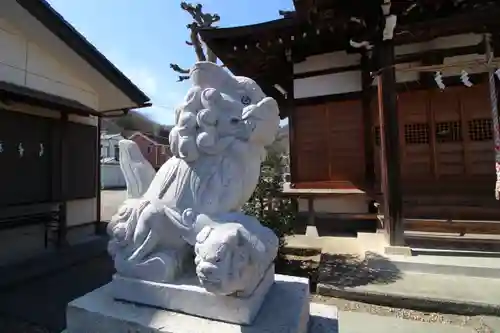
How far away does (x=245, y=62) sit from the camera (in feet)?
22.5

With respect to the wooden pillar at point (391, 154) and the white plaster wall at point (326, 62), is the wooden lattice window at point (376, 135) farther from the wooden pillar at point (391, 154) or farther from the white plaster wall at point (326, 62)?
the wooden pillar at point (391, 154)

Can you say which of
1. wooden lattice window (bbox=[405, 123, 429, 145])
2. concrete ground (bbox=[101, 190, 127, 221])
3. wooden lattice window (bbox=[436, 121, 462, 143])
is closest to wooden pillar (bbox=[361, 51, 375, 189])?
wooden lattice window (bbox=[405, 123, 429, 145])

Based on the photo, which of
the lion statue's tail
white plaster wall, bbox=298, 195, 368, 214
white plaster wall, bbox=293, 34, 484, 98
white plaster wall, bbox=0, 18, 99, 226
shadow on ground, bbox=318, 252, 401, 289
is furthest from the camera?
white plaster wall, bbox=298, 195, 368, 214

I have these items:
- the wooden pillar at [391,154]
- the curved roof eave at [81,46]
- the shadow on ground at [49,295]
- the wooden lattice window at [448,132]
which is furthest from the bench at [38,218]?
the wooden lattice window at [448,132]

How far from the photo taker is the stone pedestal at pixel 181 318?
5.27 feet

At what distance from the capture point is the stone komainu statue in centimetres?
184

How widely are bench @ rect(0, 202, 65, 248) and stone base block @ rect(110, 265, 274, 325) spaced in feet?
14.8

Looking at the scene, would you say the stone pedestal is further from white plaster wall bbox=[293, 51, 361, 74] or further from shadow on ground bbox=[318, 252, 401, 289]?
white plaster wall bbox=[293, 51, 361, 74]

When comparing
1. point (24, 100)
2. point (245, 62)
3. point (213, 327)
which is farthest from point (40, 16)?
point (213, 327)

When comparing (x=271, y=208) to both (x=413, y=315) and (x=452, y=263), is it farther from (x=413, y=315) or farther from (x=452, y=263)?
(x=452, y=263)

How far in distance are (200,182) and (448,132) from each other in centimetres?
602

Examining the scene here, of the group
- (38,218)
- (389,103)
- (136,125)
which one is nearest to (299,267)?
(389,103)

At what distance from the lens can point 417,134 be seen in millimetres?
6410

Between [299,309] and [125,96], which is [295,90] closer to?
[125,96]
